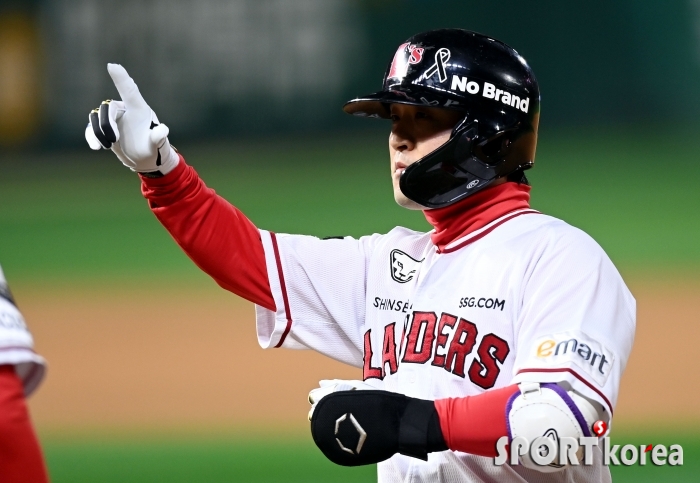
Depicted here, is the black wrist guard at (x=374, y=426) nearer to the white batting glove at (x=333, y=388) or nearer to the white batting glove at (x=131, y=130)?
the white batting glove at (x=333, y=388)

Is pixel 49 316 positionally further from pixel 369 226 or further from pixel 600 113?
pixel 600 113

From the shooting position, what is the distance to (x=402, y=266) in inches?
116

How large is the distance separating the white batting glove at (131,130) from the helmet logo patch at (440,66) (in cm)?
76

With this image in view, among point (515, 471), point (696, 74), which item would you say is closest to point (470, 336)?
point (515, 471)

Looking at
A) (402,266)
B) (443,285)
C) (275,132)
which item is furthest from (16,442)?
(275,132)

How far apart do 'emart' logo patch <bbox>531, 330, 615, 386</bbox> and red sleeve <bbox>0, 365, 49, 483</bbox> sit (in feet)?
3.91

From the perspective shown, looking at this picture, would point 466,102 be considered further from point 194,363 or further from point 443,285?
point 194,363

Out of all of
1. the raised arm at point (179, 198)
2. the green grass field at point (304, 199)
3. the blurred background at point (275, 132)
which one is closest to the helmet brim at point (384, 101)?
the raised arm at point (179, 198)

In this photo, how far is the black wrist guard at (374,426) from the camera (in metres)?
2.34

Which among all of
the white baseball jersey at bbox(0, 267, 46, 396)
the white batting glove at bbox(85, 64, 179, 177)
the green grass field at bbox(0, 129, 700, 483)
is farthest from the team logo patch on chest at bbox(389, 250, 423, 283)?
the green grass field at bbox(0, 129, 700, 483)

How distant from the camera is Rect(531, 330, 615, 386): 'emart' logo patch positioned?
2328 mm

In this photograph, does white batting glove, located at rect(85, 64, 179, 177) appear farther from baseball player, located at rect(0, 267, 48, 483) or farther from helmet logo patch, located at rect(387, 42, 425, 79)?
baseball player, located at rect(0, 267, 48, 483)

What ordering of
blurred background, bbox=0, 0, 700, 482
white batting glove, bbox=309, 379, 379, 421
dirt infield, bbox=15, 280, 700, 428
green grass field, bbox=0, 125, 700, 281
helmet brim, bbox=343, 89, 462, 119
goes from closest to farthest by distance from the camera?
white batting glove, bbox=309, 379, 379, 421 < helmet brim, bbox=343, 89, 462, 119 < dirt infield, bbox=15, 280, 700, 428 < blurred background, bbox=0, 0, 700, 482 < green grass field, bbox=0, 125, 700, 281

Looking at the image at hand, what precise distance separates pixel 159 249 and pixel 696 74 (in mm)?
7147
